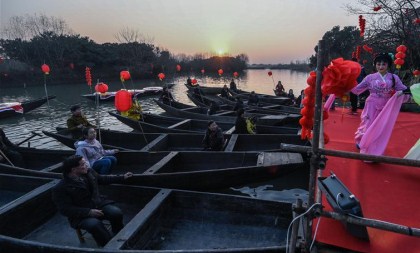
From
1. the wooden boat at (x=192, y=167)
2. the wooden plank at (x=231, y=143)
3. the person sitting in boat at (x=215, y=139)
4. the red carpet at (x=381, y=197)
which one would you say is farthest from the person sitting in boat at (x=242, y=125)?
the red carpet at (x=381, y=197)

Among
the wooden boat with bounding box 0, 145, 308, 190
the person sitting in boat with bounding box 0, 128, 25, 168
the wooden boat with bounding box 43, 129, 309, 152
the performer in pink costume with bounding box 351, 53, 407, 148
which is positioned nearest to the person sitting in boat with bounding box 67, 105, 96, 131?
the wooden boat with bounding box 43, 129, 309, 152

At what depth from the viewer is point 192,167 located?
608 cm

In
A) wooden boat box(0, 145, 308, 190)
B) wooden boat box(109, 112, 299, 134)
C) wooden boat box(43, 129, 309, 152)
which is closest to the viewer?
wooden boat box(0, 145, 308, 190)

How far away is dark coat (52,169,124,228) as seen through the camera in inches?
134

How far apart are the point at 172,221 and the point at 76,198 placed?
4.45 feet

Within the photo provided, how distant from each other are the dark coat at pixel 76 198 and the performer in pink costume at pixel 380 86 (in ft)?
14.3

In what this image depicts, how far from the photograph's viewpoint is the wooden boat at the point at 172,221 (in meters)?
3.65

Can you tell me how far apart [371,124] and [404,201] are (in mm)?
1663

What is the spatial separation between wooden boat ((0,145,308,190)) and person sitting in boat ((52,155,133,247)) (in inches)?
40.2

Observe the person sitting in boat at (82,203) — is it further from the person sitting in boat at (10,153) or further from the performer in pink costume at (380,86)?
the performer in pink costume at (380,86)

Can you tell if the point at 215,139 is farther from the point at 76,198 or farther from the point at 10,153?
the point at 10,153

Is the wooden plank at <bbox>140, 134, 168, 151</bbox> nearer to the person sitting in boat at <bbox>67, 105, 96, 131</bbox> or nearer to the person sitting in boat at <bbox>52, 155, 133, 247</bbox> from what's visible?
the person sitting in boat at <bbox>67, 105, 96, 131</bbox>

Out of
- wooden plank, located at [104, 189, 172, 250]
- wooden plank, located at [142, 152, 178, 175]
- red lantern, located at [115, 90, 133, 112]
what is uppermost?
red lantern, located at [115, 90, 133, 112]

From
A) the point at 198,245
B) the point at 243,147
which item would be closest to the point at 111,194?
the point at 198,245
